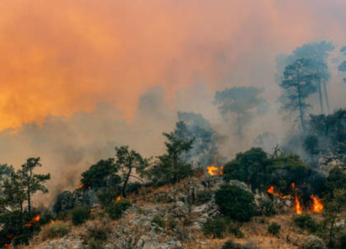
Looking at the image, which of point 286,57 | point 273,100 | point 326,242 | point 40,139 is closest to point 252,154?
point 326,242

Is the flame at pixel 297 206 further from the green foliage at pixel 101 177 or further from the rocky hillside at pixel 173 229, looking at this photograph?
the green foliage at pixel 101 177

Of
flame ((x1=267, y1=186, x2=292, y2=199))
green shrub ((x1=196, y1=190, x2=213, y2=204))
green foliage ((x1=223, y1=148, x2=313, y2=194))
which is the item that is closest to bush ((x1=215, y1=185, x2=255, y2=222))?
green shrub ((x1=196, y1=190, x2=213, y2=204))

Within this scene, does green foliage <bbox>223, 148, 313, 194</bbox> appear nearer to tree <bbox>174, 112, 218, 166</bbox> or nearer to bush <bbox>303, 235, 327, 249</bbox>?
bush <bbox>303, 235, 327, 249</bbox>

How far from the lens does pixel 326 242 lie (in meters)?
25.8

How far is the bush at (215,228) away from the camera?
26.8 meters

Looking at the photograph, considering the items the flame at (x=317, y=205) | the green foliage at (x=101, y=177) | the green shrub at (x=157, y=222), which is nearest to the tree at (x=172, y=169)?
the green foliage at (x=101, y=177)

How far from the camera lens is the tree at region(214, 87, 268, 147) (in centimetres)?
8469

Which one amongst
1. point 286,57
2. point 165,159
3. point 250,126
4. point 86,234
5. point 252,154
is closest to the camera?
point 86,234

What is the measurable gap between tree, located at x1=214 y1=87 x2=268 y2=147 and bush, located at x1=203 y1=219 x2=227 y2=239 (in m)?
55.0

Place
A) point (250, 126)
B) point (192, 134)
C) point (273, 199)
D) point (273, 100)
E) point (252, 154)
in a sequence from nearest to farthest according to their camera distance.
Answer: point (273, 199)
point (252, 154)
point (192, 134)
point (250, 126)
point (273, 100)

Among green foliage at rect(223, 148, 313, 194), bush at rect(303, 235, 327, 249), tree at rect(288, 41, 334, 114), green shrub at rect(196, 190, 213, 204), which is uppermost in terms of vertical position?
tree at rect(288, 41, 334, 114)

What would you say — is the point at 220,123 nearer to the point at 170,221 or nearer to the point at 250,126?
the point at 250,126

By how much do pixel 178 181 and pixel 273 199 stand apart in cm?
1543

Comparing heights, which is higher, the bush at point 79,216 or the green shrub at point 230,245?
the bush at point 79,216
